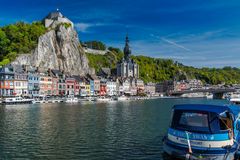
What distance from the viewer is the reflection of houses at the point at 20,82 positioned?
10631 centimetres

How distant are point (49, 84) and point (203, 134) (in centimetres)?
10778

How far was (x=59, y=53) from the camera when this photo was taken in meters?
148

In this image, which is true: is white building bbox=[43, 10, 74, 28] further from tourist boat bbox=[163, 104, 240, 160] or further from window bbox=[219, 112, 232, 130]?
window bbox=[219, 112, 232, 130]

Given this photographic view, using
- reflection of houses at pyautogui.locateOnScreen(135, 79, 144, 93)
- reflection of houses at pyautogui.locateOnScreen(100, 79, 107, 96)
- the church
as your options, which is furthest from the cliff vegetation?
reflection of houses at pyautogui.locateOnScreen(135, 79, 144, 93)

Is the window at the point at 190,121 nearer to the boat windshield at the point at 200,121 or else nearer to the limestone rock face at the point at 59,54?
the boat windshield at the point at 200,121

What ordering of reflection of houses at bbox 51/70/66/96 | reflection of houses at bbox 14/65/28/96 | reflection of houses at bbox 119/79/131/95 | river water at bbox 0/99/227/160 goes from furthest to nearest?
reflection of houses at bbox 119/79/131/95 < reflection of houses at bbox 51/70/66/96 < reflection of houses at bbox 14/65/28/96 < river water at bbox 0/99/227/160

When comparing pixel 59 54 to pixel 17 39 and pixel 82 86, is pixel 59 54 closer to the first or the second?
pixel 17 39

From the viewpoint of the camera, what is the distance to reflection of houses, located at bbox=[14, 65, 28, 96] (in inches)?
4186

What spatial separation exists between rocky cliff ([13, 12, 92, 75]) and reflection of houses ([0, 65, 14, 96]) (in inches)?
850

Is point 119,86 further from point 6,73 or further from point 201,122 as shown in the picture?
point 201,122

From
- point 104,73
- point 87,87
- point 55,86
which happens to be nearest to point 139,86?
point 104,73

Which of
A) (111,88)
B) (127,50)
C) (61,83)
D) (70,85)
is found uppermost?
(127,50)

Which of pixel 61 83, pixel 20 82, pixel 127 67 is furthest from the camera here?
pixel 127 67

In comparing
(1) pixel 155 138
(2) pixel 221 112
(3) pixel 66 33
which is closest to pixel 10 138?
(1) pixel 155 138
